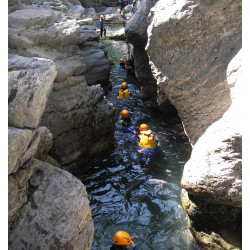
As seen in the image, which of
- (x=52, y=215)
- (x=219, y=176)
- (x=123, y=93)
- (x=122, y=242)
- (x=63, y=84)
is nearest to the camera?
(x=52, y=215)

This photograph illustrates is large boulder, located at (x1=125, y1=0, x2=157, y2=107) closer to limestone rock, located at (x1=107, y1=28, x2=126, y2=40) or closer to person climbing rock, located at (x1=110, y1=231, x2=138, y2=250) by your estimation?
person climbing rock, located at (x1=110, y1=231, x2=138, y2=250)

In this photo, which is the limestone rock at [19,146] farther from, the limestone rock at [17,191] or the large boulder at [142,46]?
the large boulder at [142,46]

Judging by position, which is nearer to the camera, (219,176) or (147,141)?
(219,176)

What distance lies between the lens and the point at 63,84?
313 inches

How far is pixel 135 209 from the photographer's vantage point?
24.1ft

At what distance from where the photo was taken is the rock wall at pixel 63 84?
24.5 feet

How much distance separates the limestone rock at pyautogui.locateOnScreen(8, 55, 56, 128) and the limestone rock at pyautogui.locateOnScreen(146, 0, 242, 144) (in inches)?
156

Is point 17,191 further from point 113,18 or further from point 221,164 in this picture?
point 113,18

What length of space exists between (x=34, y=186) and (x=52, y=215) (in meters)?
0.51

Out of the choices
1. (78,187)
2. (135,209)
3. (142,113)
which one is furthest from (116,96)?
(78,187)

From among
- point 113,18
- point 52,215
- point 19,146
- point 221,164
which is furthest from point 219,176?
point 113,18

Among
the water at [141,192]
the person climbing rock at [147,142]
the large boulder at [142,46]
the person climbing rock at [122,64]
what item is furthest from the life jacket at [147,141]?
the person climbing rock at [122,64]

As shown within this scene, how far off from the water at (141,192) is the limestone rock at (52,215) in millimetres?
2381

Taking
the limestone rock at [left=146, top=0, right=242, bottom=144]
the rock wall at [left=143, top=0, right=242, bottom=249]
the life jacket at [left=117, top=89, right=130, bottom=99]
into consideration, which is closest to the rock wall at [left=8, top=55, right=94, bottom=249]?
the rock wall at [left=143, top=0, right=242, bottom=249]
